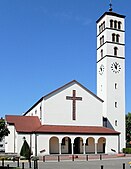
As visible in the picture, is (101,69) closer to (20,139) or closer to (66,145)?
(66,145)

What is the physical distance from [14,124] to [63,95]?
8.64 m

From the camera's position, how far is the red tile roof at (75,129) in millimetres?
44531

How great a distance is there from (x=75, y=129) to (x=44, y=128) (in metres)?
4.72

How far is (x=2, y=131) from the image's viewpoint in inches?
960

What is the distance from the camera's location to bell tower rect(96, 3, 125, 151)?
51.0m

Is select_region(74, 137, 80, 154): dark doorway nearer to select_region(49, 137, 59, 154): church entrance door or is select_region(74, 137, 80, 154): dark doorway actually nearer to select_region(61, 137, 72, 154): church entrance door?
select_region(61, 137, 72, 154): church entrance door

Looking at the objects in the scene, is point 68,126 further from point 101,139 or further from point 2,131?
point 2,131

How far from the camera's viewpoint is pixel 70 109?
1898 inches

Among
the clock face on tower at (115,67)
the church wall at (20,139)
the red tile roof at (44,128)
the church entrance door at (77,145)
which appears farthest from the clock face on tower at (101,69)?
the church wall at (20,139)

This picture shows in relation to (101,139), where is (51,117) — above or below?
above

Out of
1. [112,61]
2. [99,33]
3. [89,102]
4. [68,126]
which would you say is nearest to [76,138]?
[68,126]

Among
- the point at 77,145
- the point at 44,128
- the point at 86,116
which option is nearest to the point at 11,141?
the point at 44,128

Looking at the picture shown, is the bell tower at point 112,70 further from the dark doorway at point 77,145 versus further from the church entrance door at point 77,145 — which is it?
the dark doorway at point 77,145

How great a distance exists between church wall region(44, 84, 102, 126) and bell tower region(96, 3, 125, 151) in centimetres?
224
